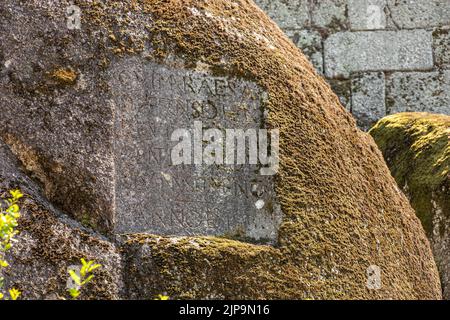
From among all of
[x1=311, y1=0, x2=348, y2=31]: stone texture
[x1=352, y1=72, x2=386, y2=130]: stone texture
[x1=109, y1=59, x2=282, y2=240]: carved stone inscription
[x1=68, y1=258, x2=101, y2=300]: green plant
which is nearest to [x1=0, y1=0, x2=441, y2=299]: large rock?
[x1=109, y1=59, x2=282, y2=240]: carved stone inscription

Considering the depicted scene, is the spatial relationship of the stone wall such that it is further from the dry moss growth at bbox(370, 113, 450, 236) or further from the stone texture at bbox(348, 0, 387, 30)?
the dry moss growth at bbox(370, 113, 450, 236)

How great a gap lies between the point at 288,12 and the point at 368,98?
2.86 feet

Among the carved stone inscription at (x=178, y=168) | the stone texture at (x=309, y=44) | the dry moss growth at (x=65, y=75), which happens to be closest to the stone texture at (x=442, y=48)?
the stone texture at (x=309, y=44)

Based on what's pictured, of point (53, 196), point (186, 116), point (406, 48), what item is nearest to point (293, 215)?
point (186, 116)

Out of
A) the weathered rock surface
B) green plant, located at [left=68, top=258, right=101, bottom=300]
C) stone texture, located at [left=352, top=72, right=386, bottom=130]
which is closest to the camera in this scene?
green plant, located at [left=68, top=258, right=101, bottom=300]

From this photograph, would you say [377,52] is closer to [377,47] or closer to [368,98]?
[377,47]

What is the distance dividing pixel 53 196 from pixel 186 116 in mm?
535

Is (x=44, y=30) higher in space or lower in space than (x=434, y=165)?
higher

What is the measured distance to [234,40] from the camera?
4113mm

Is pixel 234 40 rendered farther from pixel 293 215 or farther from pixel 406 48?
pixel 406 48

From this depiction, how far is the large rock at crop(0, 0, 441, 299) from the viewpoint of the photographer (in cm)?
379

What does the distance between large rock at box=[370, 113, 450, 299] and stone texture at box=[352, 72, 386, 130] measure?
191 cm

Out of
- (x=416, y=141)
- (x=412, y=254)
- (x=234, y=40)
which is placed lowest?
(x=412, y=254)

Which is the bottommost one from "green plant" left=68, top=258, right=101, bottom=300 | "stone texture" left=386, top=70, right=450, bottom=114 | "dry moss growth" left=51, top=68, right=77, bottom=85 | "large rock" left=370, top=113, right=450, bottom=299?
"green plant" left=68, top=258, right=101, bottom=300
